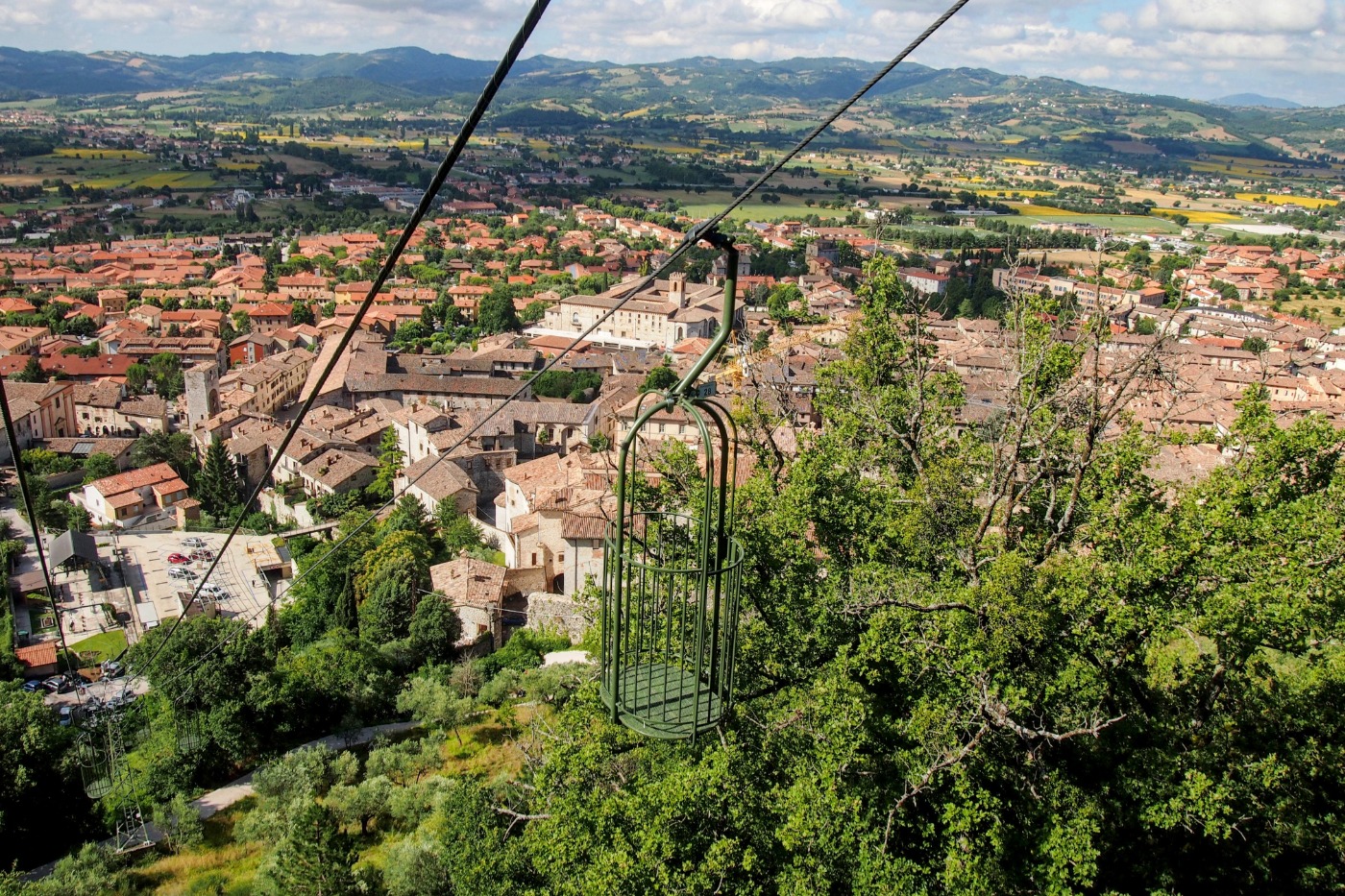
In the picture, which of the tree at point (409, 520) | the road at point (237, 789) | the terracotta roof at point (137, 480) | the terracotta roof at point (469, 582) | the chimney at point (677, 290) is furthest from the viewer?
the chimney at point (677, 290)

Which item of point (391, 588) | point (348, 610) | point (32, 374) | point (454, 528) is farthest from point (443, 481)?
point (32, 374)

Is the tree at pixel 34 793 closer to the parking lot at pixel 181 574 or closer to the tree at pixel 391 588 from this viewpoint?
the tree at pixel 391 588

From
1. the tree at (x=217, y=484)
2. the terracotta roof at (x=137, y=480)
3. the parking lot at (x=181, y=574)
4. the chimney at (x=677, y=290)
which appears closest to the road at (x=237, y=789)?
the parking lot at (x=181, y=574)

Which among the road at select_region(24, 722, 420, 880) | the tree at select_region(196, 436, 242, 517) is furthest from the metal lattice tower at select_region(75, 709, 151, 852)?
the tree at select_region(196, 436, 242, 517)

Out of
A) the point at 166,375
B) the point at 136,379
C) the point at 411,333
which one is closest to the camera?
the point at 136,379

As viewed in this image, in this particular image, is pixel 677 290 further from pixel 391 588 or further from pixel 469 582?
pixel 391 588

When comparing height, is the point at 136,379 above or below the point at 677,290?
below
